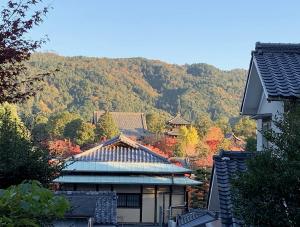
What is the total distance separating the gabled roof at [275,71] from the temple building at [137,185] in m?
14.4

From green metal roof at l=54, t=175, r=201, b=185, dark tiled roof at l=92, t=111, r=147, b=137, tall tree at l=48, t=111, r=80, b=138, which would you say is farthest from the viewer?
dark tiled roof at l=92, t=111, r=147, b=137

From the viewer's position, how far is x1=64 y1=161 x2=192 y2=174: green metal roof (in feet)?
79.2

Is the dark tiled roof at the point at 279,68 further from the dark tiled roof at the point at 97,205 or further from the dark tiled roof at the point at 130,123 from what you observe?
the dark tiled roof at the point at 130,123

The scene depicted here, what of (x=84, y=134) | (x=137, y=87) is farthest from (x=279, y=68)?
(x=137, y=87)

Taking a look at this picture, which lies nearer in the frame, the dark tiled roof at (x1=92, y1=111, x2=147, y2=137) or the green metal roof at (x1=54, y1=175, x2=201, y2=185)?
the green metal roof at (x1=54, y1=175, x2=201, y2=185)

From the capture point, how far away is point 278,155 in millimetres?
5547

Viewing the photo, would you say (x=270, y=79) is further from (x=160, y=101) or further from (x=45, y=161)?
(x=160, y=101)

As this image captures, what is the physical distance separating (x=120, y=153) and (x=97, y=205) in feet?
31.3

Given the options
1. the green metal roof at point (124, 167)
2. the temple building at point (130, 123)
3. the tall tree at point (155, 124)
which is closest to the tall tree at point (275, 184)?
the green metal roof at point (124, 167)

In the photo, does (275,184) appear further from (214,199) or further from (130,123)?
(130,123)

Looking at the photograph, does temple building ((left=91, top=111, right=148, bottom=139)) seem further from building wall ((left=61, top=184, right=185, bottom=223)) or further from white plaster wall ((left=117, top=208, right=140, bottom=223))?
white plaster wall ((left=117, top=208, right=140, bottom=223))

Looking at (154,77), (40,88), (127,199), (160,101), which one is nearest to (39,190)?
(40,88)

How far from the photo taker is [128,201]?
79.6ft

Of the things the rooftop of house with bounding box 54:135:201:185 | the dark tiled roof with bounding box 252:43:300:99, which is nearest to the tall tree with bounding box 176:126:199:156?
the rooftop of house with bounding box 54:135:201:185
